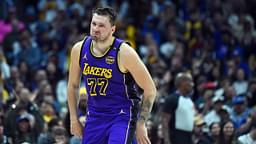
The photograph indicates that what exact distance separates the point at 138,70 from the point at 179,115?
11.9 feet

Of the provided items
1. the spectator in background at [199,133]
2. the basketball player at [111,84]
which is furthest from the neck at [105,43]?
the spectator in background at [199,133]

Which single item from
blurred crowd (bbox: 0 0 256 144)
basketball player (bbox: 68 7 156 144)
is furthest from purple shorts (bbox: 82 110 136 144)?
blurred crowd (bbox: 0 0 256 144)

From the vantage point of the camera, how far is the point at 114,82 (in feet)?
26.0

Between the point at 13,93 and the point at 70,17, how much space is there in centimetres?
560

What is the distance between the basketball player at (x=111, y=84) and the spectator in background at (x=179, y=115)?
3.17m

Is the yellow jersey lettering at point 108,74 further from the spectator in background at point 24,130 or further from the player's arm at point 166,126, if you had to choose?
the spectator in background at point 24,130

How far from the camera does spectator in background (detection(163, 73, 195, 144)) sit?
443 inches

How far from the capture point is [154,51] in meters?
18.6

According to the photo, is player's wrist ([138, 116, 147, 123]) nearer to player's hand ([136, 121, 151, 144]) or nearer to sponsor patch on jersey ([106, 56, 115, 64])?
player's hand ([136, 121, 151, 144])

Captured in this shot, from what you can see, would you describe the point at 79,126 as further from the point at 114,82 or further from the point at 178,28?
the point at 178,28

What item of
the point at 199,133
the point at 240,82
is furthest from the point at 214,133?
the point at 240,82

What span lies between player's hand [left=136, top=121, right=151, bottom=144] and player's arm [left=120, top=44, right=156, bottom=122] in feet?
0.23

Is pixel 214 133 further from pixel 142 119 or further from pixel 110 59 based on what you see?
pixel 110 59

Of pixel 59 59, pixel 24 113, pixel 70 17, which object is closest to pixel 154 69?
pixel 59 59
